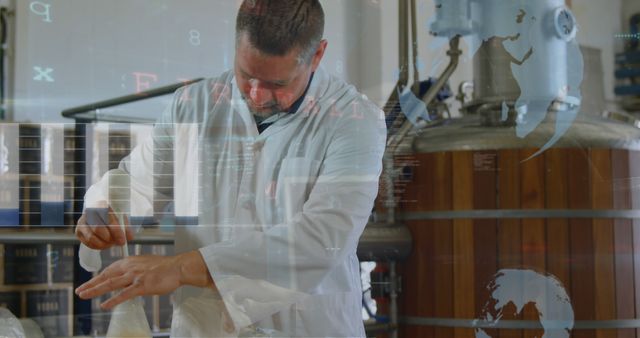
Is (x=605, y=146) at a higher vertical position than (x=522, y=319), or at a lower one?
higher

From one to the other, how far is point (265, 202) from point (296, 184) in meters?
0.06

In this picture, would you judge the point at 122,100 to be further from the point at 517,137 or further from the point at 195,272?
the point at 517,137

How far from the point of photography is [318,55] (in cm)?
125

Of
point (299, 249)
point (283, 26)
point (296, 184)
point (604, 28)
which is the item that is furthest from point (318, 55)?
point (604, 28)

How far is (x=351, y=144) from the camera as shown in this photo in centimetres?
122

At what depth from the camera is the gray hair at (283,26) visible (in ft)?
3.97

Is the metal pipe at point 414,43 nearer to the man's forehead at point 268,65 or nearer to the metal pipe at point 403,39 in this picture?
the metal pipe at point 403,39

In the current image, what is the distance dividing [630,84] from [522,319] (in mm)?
573

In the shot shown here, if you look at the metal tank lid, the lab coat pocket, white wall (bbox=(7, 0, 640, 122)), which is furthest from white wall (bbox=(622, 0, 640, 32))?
the lab coat pocket

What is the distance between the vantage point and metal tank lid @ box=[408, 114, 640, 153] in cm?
146

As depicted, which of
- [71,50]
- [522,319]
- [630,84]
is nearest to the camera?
[71,50]

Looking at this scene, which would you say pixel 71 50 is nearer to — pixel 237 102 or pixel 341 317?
pixel 237 102

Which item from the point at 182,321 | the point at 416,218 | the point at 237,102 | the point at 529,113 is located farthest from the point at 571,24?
the point at 182,321

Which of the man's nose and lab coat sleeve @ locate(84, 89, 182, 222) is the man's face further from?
lab coat sleeve @ locate(84, 89, 182, 222)
